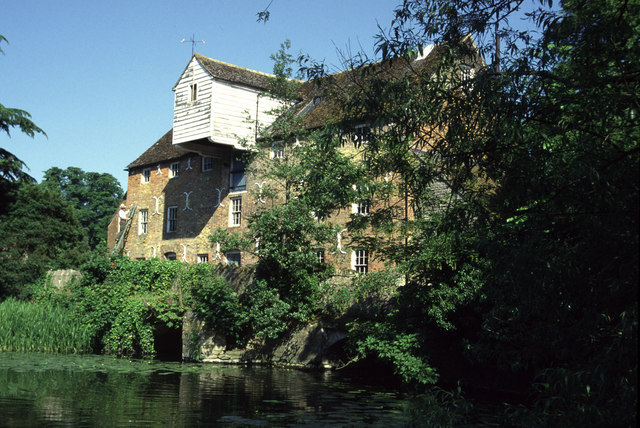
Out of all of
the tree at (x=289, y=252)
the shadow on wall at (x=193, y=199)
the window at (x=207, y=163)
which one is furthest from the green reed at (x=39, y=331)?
the window at (x=207, y=163)

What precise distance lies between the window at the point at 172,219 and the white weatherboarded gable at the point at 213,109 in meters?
4.94

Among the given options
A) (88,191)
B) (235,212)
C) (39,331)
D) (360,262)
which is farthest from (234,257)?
(88,191)

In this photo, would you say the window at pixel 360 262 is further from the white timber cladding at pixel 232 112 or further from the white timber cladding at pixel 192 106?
the white timber cladding at pixel 192 106

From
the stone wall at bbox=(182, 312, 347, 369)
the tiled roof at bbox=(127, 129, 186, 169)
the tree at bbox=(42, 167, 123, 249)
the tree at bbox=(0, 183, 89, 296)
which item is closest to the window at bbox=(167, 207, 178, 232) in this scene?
the tiled roof at bbox=(127, 129, 186, 169)

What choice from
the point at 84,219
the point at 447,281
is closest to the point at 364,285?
the point at 447,281

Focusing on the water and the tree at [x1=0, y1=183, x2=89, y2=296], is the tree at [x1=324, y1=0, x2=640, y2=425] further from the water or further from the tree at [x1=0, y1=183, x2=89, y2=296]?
the tree at [x1=0, y1=183, x2=89, y2=296]

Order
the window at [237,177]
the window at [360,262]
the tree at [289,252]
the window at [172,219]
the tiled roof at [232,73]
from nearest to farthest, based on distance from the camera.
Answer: the tree at [289,252] < the window at [360,262] < the tiled roof at [232,73] < the window at [237,177] < the window at [172,219]

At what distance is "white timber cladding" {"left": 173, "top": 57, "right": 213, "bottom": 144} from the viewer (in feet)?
95.0

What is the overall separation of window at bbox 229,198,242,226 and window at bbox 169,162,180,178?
16.8 feet

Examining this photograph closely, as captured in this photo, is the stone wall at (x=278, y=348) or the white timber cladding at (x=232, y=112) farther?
the white timber cladding at (x=232, y=112)

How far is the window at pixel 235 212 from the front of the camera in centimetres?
3023

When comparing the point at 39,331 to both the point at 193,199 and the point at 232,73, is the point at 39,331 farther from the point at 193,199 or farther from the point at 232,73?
the point at 232,73

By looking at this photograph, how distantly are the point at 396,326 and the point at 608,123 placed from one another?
10.0 meters

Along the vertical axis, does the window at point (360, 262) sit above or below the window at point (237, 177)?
below
